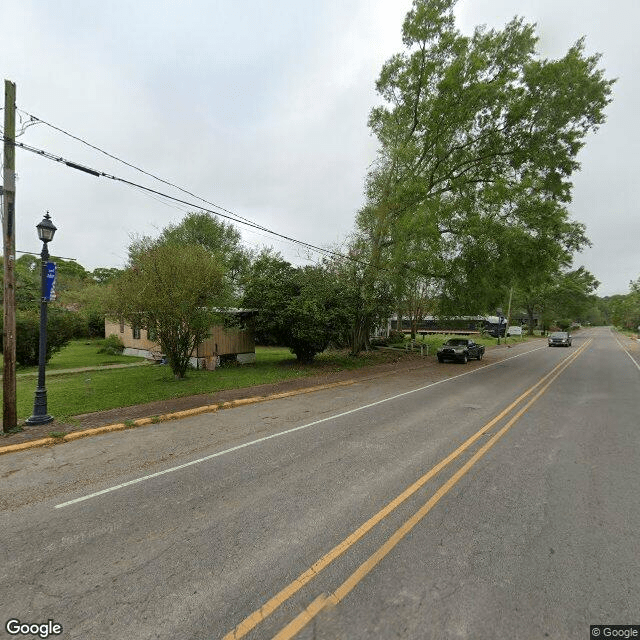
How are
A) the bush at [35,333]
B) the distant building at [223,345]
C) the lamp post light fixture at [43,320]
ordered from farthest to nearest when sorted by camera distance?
the distant building at [223,345], the bush at [35,333], the lamp post light fixture at [43,320]

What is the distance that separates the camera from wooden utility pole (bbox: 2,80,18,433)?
7.95 meters

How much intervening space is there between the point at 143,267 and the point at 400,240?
12.9 meters

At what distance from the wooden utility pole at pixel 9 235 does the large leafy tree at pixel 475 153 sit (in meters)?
15.1

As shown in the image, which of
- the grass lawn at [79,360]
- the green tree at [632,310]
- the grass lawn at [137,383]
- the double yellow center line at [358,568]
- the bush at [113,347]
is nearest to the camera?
the double yellow center line at [358,568]

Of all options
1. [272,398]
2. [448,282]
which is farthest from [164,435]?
[448,282]

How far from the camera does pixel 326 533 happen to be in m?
3.98

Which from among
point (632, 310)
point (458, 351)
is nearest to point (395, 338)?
point (458, 351)

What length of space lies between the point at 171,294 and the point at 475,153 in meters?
19.0

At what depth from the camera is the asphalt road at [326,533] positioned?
2.86 metres

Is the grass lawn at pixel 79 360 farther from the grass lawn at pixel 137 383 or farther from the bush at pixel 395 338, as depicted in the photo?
the bush at pixel 395 338

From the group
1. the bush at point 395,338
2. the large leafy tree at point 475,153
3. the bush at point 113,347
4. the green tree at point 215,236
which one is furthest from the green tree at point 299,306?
the green tree at point 215,236

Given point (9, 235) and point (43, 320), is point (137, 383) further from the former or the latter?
point (9, 235)

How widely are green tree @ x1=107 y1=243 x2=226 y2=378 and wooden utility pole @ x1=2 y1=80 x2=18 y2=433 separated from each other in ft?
15.5

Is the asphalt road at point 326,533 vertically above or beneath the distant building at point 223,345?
beneath
